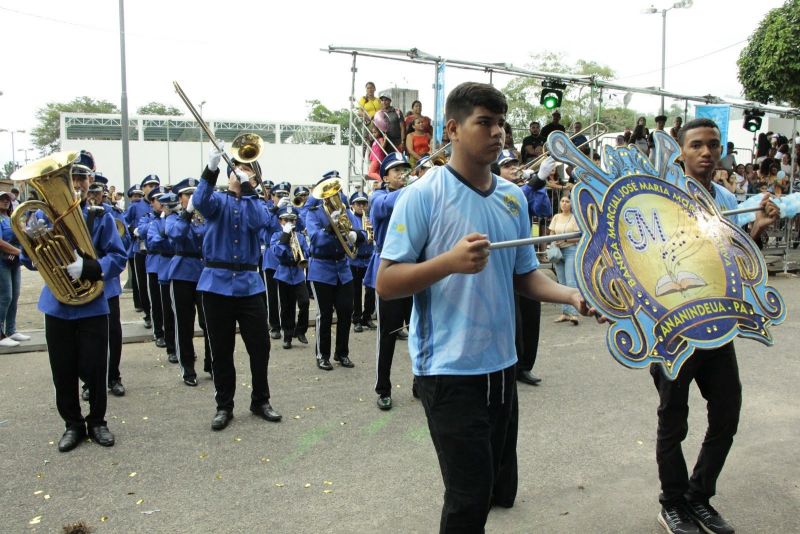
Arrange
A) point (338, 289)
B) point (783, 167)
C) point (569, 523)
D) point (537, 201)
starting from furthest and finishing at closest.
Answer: point (783, 167)
point (338, 289)
point (537, 201)
point (569, 523)

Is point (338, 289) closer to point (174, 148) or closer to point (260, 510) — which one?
point (260, 510)

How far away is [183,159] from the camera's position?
131 feet

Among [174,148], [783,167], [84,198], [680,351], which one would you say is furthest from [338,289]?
[174,148]

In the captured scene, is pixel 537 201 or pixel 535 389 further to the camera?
pixel 537 201

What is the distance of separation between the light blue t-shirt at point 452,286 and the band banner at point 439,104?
820 cm

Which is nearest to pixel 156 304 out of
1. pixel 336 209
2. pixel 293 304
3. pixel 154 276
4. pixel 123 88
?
pixel 154 276

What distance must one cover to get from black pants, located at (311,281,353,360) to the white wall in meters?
28.8

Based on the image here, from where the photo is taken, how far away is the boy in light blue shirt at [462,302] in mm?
2438

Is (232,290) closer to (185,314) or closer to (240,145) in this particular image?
(240,145)

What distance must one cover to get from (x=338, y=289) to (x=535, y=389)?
7.98ft

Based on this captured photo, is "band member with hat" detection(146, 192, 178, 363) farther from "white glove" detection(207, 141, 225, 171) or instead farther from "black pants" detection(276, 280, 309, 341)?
"white glove" detection(207, 141, 225, 171)

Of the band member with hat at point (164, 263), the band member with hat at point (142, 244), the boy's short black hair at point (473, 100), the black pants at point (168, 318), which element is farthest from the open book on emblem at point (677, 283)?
the band member with hat at point (142, 244)

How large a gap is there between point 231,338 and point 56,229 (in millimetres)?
1580

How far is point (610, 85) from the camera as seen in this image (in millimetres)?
12141
